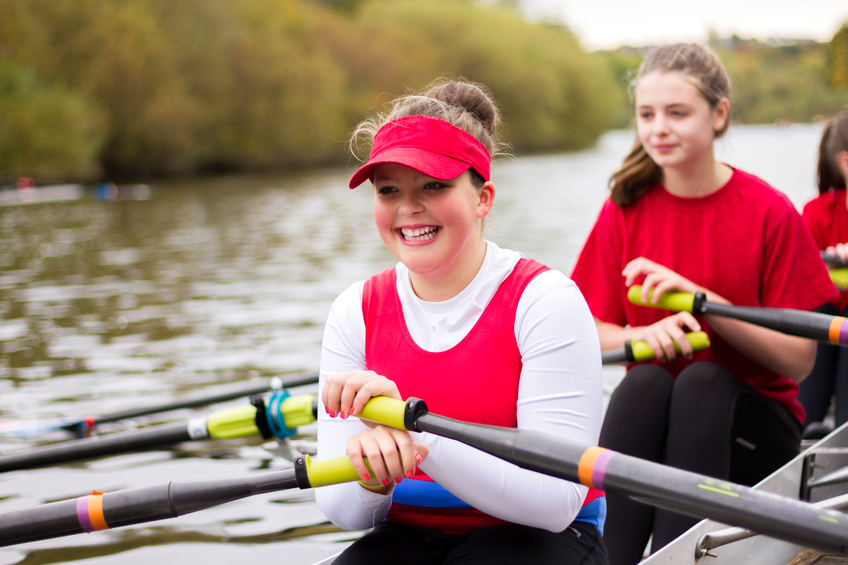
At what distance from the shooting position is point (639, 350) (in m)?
2.41

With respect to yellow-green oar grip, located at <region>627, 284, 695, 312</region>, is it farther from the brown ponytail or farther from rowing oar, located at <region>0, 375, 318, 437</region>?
rowing oar, located at <region>0, 375, 318, 437</region>

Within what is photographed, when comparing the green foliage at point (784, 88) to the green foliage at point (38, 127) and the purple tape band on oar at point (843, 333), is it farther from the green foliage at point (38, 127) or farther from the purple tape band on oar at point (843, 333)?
the purple tape band on oar at point (843, 333)

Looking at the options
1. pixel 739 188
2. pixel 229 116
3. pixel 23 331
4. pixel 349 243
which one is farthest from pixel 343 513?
pixel 229 116

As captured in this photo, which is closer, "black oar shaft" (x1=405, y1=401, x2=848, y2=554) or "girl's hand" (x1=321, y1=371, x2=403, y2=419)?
"black oar shaft" (x1=405, y1=401, x2=848, y2=554)

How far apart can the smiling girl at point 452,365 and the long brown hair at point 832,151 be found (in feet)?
7.50

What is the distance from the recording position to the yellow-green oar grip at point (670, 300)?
2.36 metres

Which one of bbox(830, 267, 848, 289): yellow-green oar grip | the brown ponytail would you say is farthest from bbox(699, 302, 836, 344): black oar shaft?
bbox(830, 267, 848, 289): yellow-green oar grip

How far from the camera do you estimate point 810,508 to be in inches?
49.9

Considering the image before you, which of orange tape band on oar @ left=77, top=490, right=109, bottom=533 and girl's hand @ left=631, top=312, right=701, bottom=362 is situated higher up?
girl's hand @ left=631, top=312, right=701, bottom=362

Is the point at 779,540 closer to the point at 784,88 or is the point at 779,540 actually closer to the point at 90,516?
the point at 90,516

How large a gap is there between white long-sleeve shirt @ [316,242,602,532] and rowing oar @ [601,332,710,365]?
2.41 ft

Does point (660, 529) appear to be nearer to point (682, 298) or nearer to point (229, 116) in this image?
point (682, 298)

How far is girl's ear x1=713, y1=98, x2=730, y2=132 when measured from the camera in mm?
2531

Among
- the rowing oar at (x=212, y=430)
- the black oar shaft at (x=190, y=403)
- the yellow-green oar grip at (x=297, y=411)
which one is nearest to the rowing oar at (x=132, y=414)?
the black oar shaft at (x=190, y=403)
